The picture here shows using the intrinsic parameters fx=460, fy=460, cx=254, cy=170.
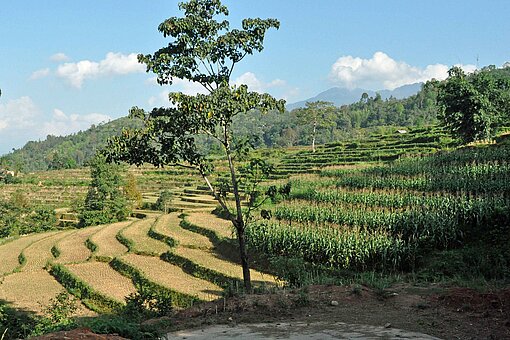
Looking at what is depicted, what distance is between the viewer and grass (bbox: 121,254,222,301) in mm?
18178

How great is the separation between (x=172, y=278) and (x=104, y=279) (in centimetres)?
461

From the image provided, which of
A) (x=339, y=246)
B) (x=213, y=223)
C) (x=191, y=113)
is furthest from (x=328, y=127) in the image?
(x=191, y=113)

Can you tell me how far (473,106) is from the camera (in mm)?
33125

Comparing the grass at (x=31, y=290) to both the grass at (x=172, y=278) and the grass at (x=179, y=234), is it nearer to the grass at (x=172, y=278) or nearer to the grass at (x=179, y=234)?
the grass at (x=172, y=278)

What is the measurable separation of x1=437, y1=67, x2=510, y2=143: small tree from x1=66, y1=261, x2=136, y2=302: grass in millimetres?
25774

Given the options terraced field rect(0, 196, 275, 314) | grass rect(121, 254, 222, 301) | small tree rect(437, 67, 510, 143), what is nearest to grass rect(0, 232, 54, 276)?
terraced field rect(0, 196, 275, 314)

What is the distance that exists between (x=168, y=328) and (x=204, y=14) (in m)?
7.13

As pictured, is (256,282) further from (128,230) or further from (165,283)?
(128,230)

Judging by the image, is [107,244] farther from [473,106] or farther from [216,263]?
[473,106]

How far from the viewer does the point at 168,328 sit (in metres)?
8.81

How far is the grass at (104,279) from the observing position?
20.8 metres

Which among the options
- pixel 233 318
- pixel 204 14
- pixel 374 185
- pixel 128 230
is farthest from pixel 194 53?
pixel 128 230

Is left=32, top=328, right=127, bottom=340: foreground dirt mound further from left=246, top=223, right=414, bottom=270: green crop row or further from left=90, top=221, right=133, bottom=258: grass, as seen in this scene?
left=90, top=221, right=133, bottom=258: grass

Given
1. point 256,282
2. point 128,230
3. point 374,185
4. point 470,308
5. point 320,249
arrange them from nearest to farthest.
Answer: point 470,308 → point 256,282 → point 320,249 → point 374,185 → point 128,230
